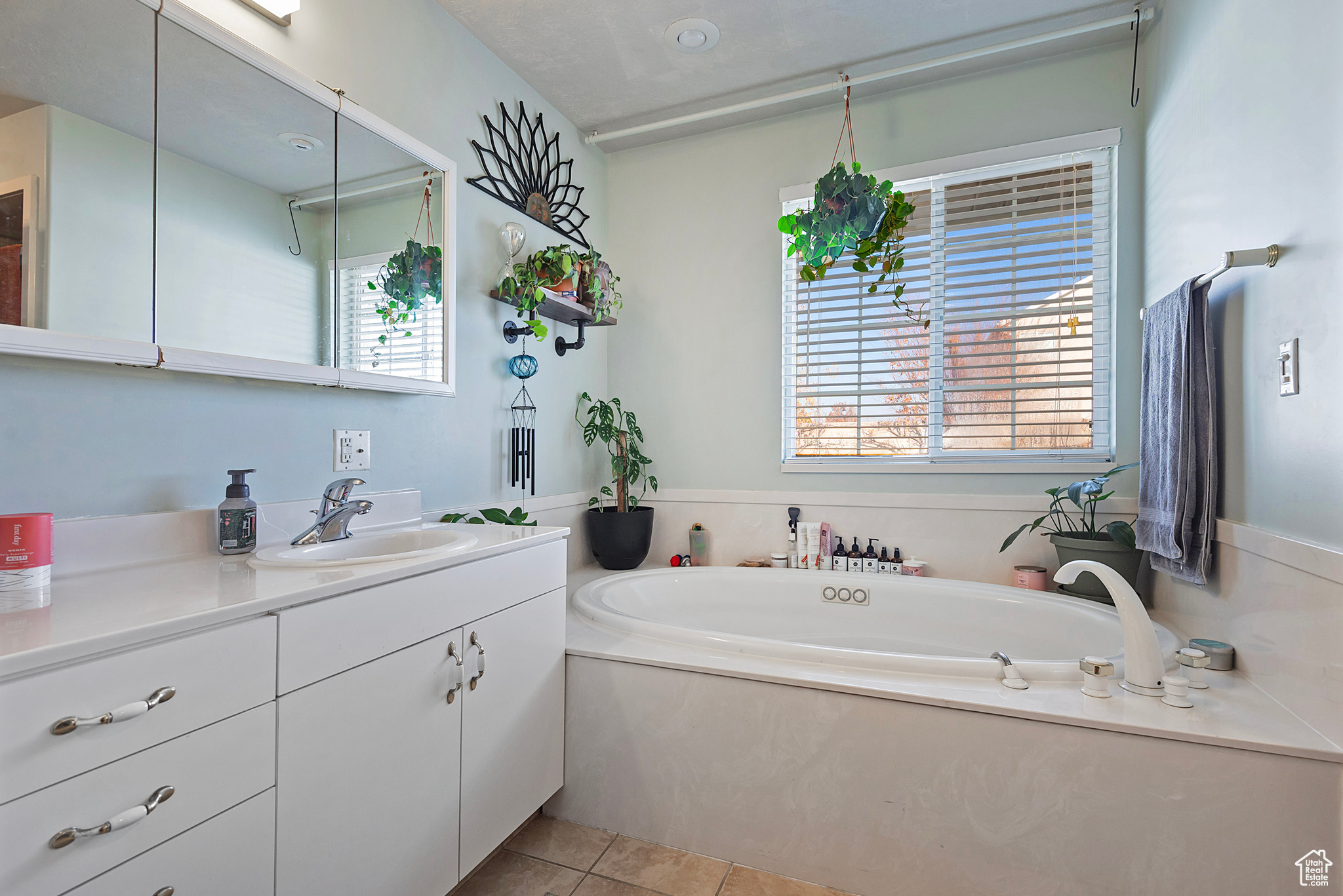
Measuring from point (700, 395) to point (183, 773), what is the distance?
2.28 metres

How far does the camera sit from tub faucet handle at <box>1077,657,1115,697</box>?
4.59 ft

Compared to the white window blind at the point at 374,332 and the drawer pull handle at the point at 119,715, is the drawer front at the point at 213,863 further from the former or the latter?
the white window blind at the point at 374,332

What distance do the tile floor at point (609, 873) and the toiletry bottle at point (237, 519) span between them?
0.95 meters

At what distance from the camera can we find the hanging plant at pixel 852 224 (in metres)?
2.24

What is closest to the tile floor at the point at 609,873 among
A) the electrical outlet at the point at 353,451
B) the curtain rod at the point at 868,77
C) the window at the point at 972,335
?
the electrical outlet at the point at 353,451

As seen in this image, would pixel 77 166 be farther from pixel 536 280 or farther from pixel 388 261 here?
pixel 536 280

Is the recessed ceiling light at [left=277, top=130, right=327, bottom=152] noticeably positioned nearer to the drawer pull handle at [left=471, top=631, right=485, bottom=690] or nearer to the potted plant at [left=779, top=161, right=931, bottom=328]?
the drawer pull handle at [left=471, top=631, right=485, bottom=690]

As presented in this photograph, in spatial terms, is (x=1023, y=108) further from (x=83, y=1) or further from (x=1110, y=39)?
(x=83, y=1)

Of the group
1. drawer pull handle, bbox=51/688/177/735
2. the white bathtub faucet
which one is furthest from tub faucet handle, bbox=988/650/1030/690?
drawer pull handle, bbox=51/688/177/735

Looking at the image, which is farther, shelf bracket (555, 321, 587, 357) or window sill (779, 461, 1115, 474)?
shelf bracket (555, 321, 587, 357)

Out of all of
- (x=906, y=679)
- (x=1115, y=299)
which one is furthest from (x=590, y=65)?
(x=906, y=679)

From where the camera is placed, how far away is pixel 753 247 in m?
2.79

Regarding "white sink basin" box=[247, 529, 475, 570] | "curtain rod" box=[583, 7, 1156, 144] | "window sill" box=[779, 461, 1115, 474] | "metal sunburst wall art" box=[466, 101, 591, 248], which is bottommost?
"white sink basin" box=[247, 529, 475, 570]

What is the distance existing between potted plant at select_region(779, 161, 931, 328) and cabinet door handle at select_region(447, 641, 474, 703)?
1776 mm
